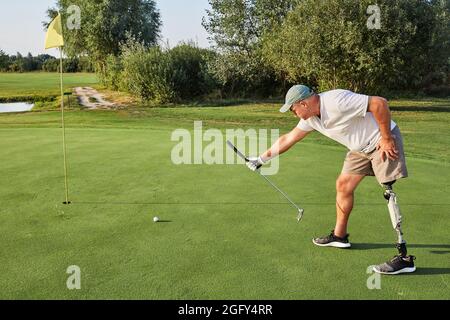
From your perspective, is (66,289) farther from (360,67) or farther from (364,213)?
(360,67)

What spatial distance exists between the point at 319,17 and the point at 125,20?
55.1 feet

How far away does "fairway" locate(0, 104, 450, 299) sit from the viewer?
11.0ft

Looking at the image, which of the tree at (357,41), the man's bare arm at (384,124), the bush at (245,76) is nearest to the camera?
the man's bare arm at (384,124)

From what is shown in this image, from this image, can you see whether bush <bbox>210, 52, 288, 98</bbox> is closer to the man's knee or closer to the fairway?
the fairway

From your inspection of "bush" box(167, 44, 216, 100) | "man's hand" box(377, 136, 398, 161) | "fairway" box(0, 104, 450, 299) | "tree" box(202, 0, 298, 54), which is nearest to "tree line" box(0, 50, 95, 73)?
"tree" box(202, 0, 298, 54)

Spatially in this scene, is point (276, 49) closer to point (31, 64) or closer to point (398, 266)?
point (398, 266)

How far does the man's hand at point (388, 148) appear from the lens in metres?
3.91

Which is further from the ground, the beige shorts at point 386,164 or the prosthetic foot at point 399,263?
the beige shorts at point 386,164

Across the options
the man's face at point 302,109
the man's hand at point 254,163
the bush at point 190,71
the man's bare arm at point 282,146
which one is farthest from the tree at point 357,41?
the man's face at point 302,109

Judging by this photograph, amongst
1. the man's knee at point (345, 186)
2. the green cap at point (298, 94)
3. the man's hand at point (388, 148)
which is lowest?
the man's knee at point (345, 186)

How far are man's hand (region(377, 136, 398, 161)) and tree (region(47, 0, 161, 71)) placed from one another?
2718cm

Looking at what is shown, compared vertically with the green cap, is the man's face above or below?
below

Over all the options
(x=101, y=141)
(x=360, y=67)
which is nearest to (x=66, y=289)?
(x=101, y=141)

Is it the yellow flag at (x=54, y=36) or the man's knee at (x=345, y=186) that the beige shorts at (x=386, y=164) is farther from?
the yellow flag at (x=54, y=36)
